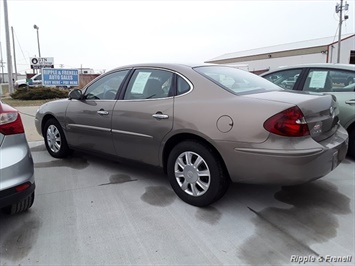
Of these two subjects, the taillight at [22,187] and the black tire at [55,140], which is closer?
the taillight at [22,187]

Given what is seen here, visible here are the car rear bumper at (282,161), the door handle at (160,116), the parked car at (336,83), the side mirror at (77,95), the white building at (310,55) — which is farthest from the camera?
the white building at (310,55)

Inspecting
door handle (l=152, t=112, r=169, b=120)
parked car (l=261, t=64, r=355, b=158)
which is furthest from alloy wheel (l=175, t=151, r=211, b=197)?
parked car (l=261, t=64, r=355, b=158)

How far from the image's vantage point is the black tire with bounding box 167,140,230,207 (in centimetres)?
296

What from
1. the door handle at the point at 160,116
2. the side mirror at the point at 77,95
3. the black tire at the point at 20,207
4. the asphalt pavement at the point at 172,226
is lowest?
the asphalt pavement at the point at 172,226

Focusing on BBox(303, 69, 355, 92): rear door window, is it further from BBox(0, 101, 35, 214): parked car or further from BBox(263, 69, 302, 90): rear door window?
BBox(0, 101, 35, 214): parked car

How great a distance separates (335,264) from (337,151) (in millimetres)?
1095

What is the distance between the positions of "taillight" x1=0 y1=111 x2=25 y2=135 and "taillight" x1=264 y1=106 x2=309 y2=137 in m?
2.18

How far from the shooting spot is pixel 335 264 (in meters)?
2.29

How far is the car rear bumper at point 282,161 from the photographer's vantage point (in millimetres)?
2598

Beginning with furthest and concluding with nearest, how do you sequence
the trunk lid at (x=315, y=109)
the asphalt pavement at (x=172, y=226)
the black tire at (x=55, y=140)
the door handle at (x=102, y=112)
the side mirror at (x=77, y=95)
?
the black tire at (x=55, y=140), the side mirror at (x=77, y=95), the door handle at (x=102, y=112), the trunk lid at (x=315, y=109), the asphalt pavement at (x=172, y=226)

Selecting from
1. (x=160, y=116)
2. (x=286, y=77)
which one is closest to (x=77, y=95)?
(x=160, y=116)

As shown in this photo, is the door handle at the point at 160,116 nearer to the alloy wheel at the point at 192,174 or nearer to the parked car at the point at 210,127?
the parked car at the point at 210,127

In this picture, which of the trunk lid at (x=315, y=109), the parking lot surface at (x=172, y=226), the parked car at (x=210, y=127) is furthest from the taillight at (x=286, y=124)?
the parking lot surface at (x=172, y=226)

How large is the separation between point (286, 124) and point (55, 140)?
12.1 feet
